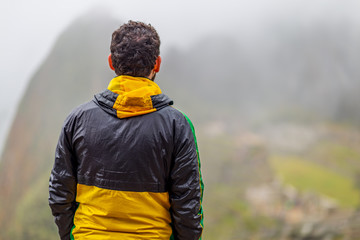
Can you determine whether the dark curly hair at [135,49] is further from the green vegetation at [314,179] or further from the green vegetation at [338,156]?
the green vegetation at [338,156]

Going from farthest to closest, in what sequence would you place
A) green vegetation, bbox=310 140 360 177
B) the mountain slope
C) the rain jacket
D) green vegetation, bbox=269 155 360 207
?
green vegetation, bbox=310 140 360 177 < green vegetation, bbox=269 155 360 207 < the mountain slope < the rain jacket

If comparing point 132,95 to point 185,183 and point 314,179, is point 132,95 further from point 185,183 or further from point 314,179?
point 314,179

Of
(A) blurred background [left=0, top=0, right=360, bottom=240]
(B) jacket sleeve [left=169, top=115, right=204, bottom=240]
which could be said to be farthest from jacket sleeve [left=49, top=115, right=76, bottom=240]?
(A) blurred background [left=0, top=0, right=360, bottom=240]

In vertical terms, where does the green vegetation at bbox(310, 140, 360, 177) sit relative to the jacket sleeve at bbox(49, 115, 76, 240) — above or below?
above

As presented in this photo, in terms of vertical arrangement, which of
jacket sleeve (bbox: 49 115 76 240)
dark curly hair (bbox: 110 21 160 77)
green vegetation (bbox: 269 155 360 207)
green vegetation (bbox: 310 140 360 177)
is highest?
green vegetation (bbox: 310 140 360 177)

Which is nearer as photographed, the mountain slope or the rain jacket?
the rain jacket

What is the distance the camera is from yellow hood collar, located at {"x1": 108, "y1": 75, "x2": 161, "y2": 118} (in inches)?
38.6

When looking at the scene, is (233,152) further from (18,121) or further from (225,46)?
(18,121)

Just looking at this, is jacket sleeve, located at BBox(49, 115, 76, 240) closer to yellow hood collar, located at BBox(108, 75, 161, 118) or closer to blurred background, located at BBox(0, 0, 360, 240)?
yellow hood collar, located at BBox(108, 75, 161, 118)

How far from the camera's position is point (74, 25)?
5.08 m

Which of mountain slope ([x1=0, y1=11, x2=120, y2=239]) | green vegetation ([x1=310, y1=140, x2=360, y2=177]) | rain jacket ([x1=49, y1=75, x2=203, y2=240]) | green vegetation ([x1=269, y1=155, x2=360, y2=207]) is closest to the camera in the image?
rain jacket ([x1=49, y1=75, x2=203, y2=240])

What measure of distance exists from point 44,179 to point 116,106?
3.37 m

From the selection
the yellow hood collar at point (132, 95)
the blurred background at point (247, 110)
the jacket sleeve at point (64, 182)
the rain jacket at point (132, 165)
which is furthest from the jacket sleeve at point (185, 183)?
the blurred background at point (247, 110)

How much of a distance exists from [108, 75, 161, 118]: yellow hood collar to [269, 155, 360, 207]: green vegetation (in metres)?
4.64
